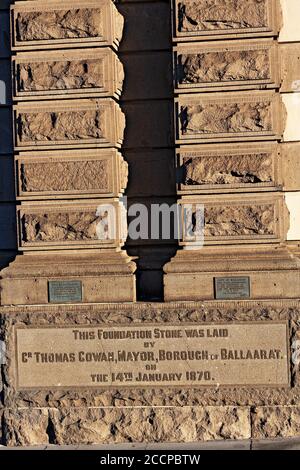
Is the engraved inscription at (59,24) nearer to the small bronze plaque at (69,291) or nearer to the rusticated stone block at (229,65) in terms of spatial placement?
the rusticated stone block at (229,65)

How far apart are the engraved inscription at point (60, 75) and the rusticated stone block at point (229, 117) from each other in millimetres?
878

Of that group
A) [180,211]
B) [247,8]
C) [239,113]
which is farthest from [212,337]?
[247,8]

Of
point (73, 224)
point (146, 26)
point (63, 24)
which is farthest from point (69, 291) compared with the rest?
point (146, 26)

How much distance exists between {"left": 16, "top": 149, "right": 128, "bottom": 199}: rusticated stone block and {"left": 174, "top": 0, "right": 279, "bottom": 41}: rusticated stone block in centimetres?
147

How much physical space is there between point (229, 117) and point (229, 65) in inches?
19.8

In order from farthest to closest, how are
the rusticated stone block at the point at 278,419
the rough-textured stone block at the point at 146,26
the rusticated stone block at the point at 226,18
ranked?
the rough-textured stone block at the point at 146,26 < the rusticated stone block at the point at 226,18 < the rusticated stone block at the point at 278,419

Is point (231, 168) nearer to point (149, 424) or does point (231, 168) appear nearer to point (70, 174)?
point (70, 174)

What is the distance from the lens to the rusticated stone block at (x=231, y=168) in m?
12.1

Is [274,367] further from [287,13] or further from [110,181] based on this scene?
[287,13]

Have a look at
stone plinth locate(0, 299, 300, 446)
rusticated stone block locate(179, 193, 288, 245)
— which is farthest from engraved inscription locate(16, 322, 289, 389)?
rusticated stone block locate(179, 193, 288, 245)

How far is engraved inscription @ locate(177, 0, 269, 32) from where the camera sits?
1208cm

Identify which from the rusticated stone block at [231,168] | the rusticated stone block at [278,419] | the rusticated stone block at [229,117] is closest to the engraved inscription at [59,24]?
the rusticated stone block at [229,117]
